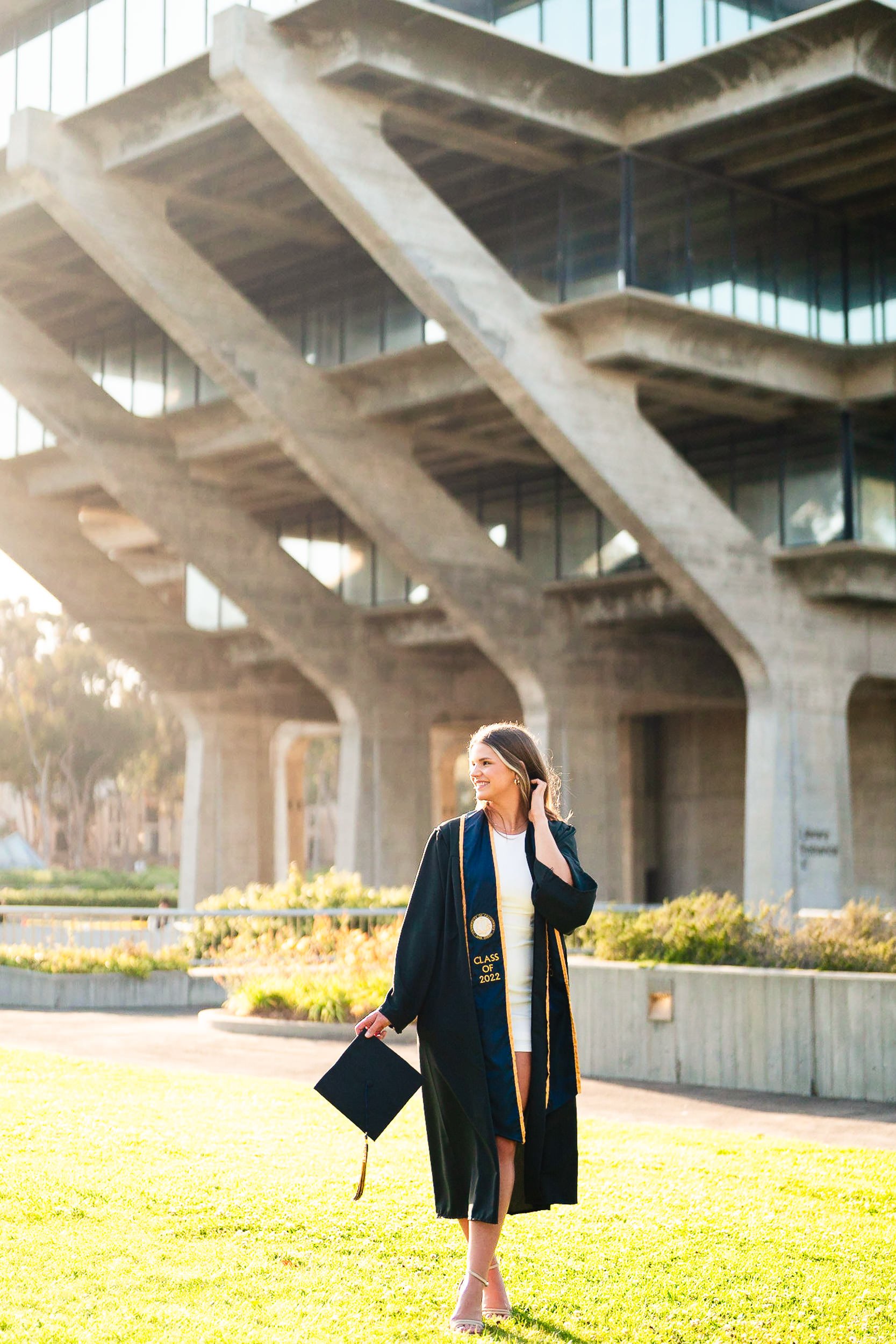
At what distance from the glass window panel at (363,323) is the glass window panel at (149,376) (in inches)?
218

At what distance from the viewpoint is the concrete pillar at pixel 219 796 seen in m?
39.6

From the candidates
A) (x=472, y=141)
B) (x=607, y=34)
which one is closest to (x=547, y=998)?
(x=607, y=34)

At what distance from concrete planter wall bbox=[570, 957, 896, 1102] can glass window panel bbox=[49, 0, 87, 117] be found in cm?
2079

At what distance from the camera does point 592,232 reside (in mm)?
26844

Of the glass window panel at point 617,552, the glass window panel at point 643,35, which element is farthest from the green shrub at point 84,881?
the glass window panel at point 643,35

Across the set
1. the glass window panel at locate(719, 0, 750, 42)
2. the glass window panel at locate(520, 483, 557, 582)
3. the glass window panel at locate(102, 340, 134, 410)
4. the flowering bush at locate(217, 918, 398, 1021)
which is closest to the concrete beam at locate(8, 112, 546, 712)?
the glass window panel at locate(520, 483, 557, 582)

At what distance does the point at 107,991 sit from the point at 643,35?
16.3m

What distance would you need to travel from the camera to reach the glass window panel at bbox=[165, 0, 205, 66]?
25.9 meters

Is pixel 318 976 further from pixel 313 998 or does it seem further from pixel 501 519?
pixel 501 519

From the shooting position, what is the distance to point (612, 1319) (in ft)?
17.8

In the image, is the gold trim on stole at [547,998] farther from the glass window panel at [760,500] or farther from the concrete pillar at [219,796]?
the concrete pillar at [219,796]

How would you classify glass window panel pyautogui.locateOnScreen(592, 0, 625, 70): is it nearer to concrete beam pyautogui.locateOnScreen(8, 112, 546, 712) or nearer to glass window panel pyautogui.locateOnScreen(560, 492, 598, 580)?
concrete beam pyautogui.locateOnScreen(8, 112, 546, 712)

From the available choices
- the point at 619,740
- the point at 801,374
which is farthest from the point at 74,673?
the point at 801,374

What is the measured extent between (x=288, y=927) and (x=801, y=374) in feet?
45.1
